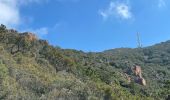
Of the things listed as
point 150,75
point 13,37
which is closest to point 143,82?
point 150,75

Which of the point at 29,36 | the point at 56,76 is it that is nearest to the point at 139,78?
the point at 29,36

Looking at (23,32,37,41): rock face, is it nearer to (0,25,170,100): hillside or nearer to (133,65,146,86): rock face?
(0,25,170,100): hillside

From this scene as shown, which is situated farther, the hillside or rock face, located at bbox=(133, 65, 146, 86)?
rock face, located at bbox=(133, 65, 146, 86)

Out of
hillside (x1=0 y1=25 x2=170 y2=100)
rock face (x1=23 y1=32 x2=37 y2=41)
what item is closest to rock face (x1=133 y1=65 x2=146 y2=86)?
hillside (x1=0 y1=25 x2=170 y2=100)

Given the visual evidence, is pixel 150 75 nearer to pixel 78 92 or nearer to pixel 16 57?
pixel 16 57

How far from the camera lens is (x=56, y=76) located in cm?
4703

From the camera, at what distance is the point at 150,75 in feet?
319

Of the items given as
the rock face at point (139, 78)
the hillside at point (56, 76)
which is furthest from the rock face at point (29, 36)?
the rock face at point (139, 78)

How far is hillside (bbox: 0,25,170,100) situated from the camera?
116 ft

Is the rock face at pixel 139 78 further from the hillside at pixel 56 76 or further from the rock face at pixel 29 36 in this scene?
the rock face at pixel 29 36

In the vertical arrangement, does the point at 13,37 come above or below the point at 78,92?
above

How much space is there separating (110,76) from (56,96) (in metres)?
39.6

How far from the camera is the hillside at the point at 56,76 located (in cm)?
3528

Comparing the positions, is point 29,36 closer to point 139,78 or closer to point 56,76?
point 56,76
